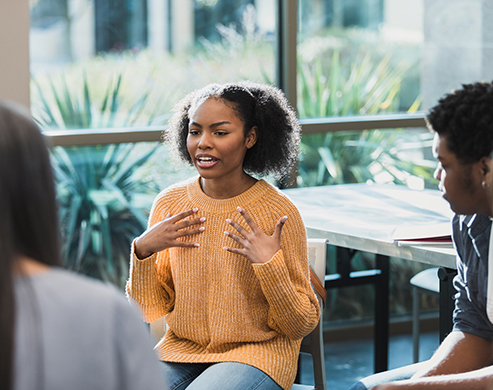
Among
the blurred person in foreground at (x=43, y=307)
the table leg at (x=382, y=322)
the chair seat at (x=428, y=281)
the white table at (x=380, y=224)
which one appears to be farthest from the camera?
the table leg at (x=382, y=322)

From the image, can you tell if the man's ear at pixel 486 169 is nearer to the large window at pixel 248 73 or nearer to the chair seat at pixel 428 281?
the chair seat at pixel 428 281

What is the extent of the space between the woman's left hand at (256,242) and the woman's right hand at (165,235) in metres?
0.12

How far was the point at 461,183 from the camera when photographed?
4.17 feet

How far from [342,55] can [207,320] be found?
218 cm

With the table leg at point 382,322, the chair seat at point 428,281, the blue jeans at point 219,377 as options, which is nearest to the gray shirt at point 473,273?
the blue jeans at point 219,377

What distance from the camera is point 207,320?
167 centimetres

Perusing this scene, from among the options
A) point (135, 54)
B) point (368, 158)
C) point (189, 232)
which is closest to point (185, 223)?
point (189, 232)

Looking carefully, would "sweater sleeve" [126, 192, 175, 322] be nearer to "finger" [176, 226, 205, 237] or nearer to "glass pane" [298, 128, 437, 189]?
"finger" [176, 226, 205, 237]

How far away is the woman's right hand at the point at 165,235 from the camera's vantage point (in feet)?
5.31

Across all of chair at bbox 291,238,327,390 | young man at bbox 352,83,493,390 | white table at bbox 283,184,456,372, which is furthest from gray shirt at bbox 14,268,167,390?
white table at bbox 283,184,456,372

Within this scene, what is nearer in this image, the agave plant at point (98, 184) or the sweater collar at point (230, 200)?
the sweater collar at point (230, 200)

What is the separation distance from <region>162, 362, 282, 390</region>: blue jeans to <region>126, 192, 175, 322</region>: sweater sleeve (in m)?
0.17

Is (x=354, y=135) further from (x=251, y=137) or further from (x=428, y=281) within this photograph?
(x=251, y=137)

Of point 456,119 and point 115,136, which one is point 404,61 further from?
point 456,119
